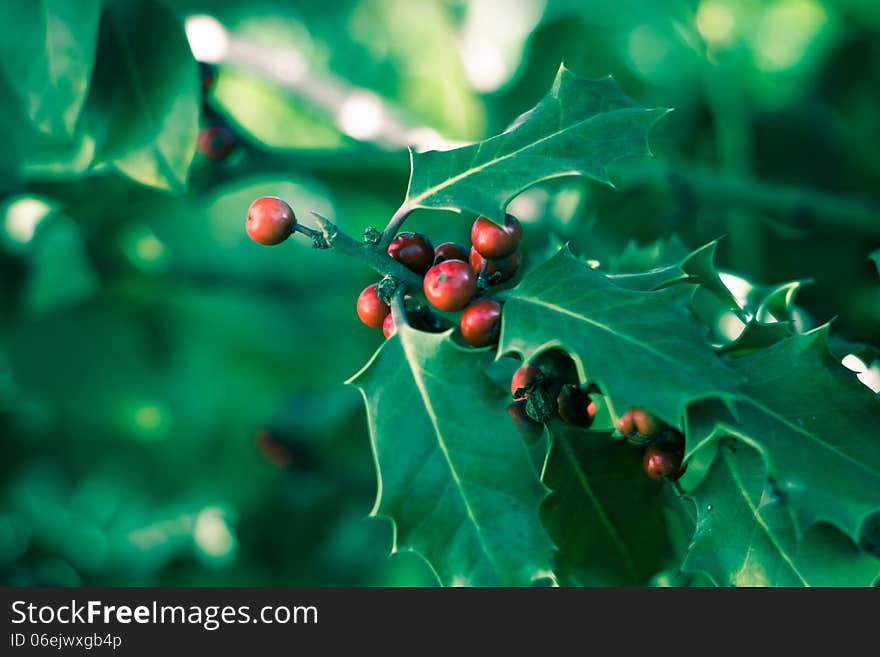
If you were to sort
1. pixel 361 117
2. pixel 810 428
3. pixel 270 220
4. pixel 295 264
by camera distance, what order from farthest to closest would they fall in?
pixel 295 264
pixel 361 117
pixel 270 220
pixel 810 428

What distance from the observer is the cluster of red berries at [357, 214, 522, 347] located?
925 millimetres

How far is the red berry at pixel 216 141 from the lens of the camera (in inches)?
65.7

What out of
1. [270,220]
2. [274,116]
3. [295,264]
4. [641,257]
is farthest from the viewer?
[295,264]

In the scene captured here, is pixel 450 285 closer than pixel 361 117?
Yes

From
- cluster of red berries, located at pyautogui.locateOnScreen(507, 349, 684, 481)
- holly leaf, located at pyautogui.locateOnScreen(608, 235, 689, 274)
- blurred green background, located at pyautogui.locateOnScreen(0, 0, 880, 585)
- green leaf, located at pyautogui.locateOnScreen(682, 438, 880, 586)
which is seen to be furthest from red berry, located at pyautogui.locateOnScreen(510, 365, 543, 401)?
blurred green background, located at pyautogui.locateOnScreen(0, 0, 880, 585)

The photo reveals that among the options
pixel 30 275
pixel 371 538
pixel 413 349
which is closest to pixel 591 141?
pixel 413 349

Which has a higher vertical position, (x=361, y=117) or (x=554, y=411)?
(x=554, y=411)

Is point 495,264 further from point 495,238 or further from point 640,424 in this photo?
point 640,424

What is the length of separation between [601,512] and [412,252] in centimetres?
39

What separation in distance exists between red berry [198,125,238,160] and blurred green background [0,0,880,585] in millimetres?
188

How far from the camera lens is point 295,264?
3010 millimetres

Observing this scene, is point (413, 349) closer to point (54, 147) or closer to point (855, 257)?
point (54, 147)

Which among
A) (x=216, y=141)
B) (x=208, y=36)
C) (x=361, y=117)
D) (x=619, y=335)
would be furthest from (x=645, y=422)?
(x=208, y=36)

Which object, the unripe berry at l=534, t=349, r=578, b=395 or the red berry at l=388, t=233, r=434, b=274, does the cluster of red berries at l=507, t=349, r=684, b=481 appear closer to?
the unripe berry at l=534, t=349, r=578, b=395
